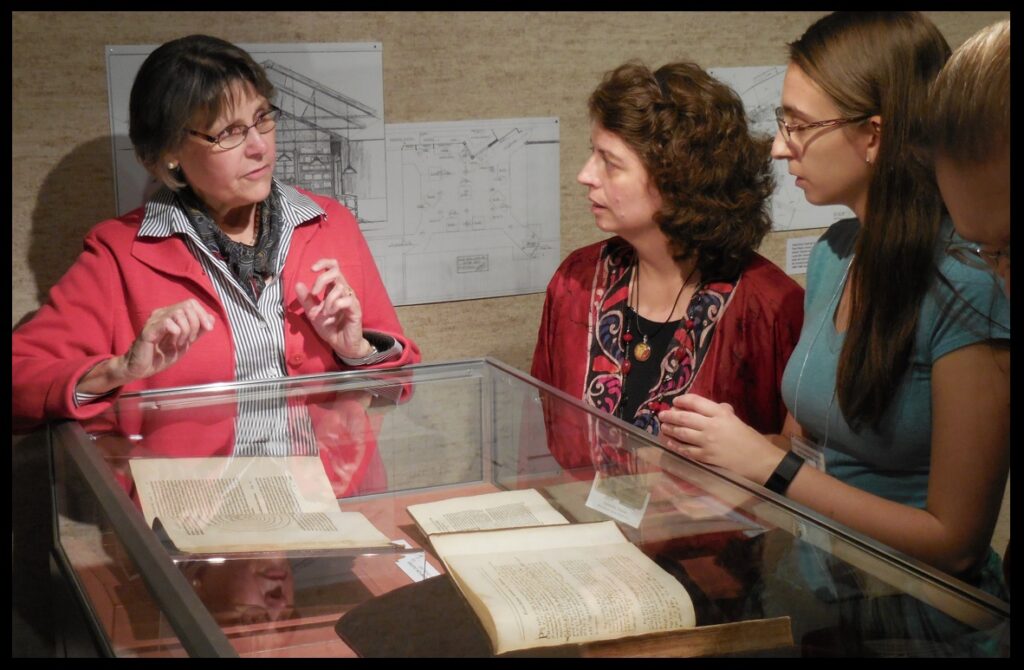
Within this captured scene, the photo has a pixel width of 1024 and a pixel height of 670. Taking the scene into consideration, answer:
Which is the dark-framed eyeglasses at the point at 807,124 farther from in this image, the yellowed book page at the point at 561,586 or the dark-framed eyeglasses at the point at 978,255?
the yellowed book page at the point at 561,586

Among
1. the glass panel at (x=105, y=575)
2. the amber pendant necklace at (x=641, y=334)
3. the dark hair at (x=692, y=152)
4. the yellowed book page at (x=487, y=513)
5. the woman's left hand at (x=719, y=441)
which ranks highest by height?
the dark hair at (x=692, y=152)

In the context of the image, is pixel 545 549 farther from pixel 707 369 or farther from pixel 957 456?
pixel 707 369

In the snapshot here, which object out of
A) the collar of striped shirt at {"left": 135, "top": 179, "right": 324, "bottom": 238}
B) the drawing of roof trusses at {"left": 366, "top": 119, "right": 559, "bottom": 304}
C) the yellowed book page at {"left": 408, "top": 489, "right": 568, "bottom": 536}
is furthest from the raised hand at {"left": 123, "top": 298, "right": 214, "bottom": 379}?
the drawing of roof trusses at {"left": 366, "top": 119, "right": 559, "bottom": 304}

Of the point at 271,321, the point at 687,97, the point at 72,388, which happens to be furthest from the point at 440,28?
the point at 72,388

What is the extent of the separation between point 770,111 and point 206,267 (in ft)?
6.60

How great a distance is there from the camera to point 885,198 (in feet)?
5.99

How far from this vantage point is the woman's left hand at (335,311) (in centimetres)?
237

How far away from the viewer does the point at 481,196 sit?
129 inches

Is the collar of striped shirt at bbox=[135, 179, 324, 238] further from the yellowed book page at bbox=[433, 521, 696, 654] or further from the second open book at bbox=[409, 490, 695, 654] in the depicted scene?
the yellowed book page at bbox=[433, 521, 696, 654]

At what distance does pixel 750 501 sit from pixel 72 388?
4.32 ft

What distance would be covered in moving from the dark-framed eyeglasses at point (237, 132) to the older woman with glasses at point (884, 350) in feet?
3.82

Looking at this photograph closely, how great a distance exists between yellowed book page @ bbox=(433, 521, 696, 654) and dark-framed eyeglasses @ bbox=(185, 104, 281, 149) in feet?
4.34

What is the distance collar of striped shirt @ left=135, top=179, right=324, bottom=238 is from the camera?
8.17 feet

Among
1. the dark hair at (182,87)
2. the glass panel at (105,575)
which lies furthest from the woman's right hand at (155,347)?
the dark hair at (182,87)
